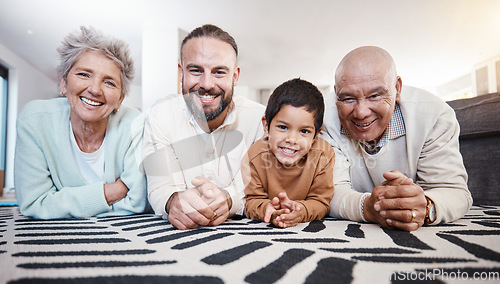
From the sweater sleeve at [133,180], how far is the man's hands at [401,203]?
1100mm

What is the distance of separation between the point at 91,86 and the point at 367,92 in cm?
129

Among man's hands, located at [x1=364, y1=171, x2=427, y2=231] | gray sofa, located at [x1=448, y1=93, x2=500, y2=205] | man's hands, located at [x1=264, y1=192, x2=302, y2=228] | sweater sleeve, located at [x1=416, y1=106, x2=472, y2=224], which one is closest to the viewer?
man's hands, located at [x1=364, y1=171, x2=427, y2=231]

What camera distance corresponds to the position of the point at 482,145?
6.37 ft

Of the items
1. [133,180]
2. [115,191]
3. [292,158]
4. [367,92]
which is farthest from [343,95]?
[115,191]

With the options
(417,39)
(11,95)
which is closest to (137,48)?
(11,95)

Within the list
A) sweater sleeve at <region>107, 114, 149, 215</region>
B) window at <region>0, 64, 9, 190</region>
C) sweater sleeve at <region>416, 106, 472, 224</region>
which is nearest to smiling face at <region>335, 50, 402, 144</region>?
A: sweater sleeve at <region>416, 106, 472, 224</region>

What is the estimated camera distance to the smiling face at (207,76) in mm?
1531

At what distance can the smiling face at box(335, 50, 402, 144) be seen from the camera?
137cm

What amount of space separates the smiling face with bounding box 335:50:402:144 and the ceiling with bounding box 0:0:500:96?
110 inches

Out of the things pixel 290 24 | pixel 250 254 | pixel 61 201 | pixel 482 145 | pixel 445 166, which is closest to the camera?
pixel 250 254

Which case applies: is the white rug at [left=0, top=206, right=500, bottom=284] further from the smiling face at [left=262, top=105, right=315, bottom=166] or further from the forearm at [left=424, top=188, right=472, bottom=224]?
the smiling face at [left=262, top=105, right=315, bottom=166]

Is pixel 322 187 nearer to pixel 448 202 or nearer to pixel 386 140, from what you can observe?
pixel 386 140

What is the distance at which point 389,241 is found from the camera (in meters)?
0.95

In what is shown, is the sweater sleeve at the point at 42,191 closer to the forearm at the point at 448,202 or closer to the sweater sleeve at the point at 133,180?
the sweater sleeve at the point at 133,180
